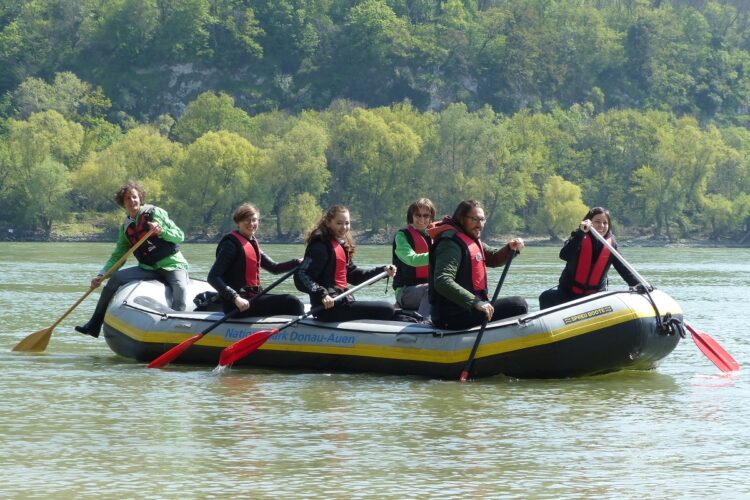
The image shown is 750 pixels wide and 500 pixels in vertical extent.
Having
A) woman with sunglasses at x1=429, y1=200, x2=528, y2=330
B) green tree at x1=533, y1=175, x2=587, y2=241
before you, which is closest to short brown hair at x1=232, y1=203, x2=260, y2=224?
woman with sunglasses at x1=429, y1=200, x2=528, y2=330

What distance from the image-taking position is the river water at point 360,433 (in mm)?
7848

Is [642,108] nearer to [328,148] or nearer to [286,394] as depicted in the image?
[328,148]

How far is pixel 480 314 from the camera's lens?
1155 centimetres

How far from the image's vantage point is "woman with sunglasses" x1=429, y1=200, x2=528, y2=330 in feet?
36.8

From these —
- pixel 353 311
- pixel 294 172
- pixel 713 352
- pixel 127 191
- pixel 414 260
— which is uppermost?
pixel 294 172

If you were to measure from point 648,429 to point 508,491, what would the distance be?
2196mm

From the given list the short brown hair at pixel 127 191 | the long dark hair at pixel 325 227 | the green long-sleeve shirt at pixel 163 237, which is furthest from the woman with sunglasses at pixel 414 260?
the short brown hair at pixel 127 191

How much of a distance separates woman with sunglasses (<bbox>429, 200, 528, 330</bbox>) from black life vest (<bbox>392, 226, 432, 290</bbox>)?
31.4 inches

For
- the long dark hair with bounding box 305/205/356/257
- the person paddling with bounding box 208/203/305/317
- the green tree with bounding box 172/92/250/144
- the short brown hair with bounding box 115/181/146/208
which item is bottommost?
the person paddling with bounding box 208/203/305/317

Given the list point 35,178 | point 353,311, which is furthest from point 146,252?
point 35,178

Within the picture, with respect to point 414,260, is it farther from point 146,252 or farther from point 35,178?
point 35,178

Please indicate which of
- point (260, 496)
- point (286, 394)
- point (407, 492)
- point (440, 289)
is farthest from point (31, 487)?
point (440, 289)

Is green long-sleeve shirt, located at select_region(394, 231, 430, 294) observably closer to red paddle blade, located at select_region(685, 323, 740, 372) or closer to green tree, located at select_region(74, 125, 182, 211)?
red paddle blade, located at select_region(685, 323, 740, 372)

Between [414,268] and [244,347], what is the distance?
1527 mm
